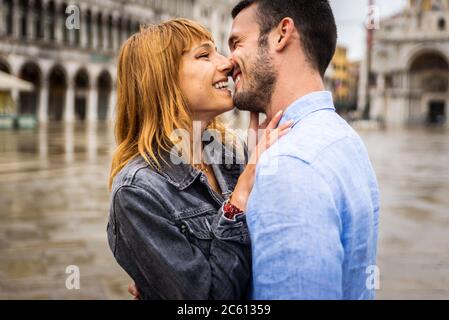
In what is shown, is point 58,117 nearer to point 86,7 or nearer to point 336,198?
point 86,7

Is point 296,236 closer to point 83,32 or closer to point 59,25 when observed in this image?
point 59,25

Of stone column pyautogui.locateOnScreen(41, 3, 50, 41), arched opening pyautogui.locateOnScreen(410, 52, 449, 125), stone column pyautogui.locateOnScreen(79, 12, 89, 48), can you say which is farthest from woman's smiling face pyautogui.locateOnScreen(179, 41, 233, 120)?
arched opening pyautogui.locateOnScreen(410, 52, 449, 125)

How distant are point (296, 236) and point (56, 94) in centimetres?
4270

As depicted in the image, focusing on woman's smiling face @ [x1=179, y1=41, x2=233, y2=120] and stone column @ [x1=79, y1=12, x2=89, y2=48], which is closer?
woman's smiling face @ [x1=179, y1=41, x2=233, y2=120]

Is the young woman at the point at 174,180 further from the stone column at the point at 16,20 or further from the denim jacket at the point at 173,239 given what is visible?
the stone column at the point at 16,20

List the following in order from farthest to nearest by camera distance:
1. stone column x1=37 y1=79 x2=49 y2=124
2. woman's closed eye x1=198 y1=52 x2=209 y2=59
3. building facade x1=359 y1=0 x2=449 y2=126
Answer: building facade x1=359 y1=0 x2=449 y2=126
stone column x1=37 y1=79 x2=49 y2=124
woman's closed eye x1=198 y1=52 x2=209 y2=59

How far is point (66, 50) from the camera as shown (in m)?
40.8

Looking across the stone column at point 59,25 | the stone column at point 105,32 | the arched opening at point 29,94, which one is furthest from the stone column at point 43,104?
the stone column at point 105,32

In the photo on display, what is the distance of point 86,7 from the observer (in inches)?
1617

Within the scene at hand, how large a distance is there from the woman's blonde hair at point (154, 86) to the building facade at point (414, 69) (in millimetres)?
59841

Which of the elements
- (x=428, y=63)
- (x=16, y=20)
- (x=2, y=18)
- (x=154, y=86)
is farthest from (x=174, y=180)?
(x=428, y=63)

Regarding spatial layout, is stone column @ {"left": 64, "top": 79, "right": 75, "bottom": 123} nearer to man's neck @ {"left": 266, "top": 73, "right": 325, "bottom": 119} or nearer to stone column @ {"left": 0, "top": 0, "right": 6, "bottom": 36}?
stone column @ {"left": 0, "top": 0, "right": 6, "bottom": 36}

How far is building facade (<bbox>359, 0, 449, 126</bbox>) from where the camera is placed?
198ft

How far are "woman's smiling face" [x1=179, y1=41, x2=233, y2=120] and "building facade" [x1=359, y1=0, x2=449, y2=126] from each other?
5974cm
